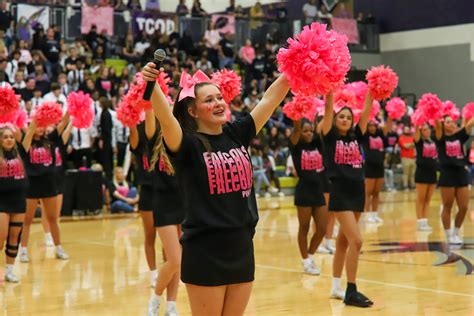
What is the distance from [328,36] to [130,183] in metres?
12.9

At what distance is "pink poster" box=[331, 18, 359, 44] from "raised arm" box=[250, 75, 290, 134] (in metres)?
19.2

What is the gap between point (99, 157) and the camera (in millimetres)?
15625

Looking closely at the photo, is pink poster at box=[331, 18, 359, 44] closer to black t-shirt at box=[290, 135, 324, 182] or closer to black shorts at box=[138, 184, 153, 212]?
black t-shirt at box=[290, 135, 324, 182]

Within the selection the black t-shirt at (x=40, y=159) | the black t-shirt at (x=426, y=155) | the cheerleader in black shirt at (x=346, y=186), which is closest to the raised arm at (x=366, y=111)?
the cheerleader in black shirt at (x=346, y=186)

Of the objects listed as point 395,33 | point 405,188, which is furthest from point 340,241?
point 395,33

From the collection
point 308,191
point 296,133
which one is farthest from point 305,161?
point 296,133

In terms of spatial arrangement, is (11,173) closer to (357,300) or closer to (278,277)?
(278,277)

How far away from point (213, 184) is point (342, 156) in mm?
3498

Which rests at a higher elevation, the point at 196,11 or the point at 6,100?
the point at 196,11

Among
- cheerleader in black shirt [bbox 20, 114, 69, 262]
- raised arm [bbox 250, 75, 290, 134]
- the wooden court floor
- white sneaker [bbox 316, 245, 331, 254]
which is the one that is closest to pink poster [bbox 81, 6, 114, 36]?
the wooden court floor

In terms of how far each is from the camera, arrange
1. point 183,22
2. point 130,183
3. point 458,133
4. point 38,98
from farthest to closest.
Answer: point 183,22 → point 130,183 → point 38,98 → point 458,133

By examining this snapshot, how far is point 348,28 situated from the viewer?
23469 mm

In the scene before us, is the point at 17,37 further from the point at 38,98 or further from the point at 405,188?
the point at 405,188

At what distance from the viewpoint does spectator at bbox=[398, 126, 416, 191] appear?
18.7m
